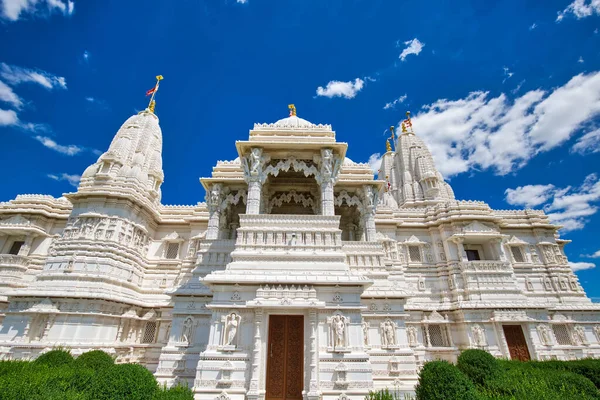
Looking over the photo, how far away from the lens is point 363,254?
15945mm

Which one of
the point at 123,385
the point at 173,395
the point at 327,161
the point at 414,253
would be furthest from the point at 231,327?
the point at 414,253

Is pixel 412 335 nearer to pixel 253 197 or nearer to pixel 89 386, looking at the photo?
pixel 253 197

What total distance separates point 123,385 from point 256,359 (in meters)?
4.28

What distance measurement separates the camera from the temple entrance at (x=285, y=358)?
33.2ft

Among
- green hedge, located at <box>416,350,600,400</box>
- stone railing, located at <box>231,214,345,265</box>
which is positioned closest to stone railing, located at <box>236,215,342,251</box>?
stone railing, located at <box>231,214,345,265</box>

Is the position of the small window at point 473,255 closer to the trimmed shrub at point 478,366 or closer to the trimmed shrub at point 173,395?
the trimmed shrub at point 478,366

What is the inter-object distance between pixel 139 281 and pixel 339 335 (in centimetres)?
1791

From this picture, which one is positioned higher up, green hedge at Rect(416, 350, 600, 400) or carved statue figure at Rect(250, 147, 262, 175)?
carved statue figure at Rect(250, 147, 262, 175)

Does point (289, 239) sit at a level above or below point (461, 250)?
below

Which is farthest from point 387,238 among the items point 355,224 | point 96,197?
point 96,197

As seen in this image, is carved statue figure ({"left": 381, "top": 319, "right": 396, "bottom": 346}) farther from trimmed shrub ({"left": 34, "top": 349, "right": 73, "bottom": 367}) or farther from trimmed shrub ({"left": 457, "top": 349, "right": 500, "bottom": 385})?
trimmed shrub ({"left": 34, "top": 349, "right": 73, "bottom": 367})

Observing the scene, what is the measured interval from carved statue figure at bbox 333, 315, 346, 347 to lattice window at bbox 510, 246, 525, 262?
811 inches

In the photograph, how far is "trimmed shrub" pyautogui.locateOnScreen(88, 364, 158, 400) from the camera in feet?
23.1

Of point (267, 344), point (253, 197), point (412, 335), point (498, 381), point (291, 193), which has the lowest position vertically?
point (498, 381)
